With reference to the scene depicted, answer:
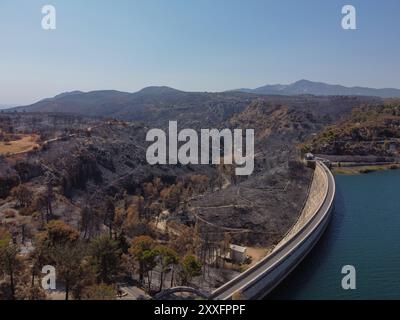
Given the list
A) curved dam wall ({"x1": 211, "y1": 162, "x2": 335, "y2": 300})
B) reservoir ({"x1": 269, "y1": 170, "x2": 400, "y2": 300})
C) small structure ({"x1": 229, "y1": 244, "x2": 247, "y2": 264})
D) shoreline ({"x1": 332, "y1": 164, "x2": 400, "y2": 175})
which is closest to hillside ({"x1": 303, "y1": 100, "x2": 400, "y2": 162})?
shoreline ({"x1": 332, "y1": 164, "x2": 400, "y2": 175})

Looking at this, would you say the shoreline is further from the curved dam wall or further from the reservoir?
the curved dam wall

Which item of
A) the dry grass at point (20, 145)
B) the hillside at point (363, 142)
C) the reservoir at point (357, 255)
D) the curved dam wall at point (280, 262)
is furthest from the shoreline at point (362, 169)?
the dry grass at point (20, 145)

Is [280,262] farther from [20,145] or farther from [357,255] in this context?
[20,145]

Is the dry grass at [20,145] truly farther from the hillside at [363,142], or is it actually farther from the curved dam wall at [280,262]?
the hillside at [363,142]
